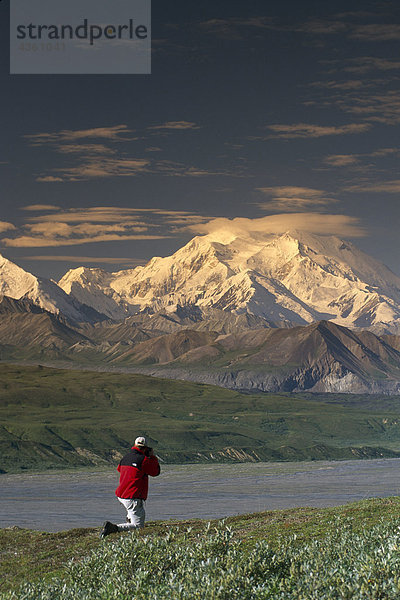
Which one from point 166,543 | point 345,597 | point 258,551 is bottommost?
point 166,543

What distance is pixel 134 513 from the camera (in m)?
41.6

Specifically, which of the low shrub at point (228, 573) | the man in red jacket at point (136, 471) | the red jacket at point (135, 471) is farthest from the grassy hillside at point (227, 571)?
the red jacket at point (135, 471)

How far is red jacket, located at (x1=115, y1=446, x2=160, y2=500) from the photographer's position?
39.2m

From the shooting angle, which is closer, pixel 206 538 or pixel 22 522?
pixel 206 538

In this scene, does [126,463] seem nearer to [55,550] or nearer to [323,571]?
[55,550]

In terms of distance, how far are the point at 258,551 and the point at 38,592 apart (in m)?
7.35

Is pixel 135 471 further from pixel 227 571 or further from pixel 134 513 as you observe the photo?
pixel 227 571

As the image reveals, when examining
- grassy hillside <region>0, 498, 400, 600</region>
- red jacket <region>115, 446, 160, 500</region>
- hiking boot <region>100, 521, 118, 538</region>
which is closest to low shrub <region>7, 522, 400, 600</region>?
grassy hillside <region>0, 498, 400, 600</region>

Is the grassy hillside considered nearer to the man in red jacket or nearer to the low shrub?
the low shrub

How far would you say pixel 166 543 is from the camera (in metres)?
28.2

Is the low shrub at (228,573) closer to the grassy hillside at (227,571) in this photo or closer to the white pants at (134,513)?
the grassy hillside at (227,571)

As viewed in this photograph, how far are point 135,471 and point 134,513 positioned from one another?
3.61 metres

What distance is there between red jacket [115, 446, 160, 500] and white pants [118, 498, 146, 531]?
0.82 meters

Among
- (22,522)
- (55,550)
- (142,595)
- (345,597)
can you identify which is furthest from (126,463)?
(22,522)
